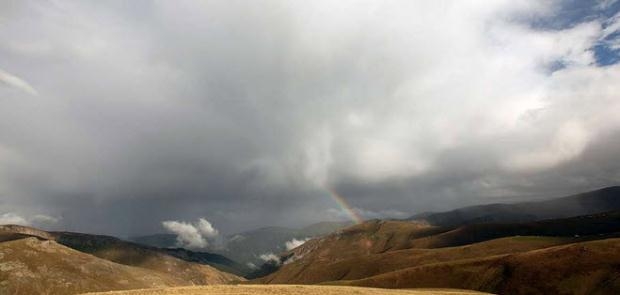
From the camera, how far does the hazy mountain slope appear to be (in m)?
155

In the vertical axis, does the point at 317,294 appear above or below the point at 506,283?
above

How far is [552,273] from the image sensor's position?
17000cm

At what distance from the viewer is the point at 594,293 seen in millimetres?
148500

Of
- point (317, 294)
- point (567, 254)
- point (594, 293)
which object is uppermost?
point (317, 294)

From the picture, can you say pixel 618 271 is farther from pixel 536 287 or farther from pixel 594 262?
pixel 536 287

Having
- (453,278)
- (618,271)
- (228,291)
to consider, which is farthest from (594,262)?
(228,291)

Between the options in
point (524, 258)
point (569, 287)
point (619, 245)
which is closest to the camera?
point (569, 287)

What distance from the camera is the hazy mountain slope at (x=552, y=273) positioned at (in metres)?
155

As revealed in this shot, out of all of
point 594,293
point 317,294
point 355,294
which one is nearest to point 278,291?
point 317,294

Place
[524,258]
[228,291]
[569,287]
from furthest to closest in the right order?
[524,258] < [569,287] < [228,291]

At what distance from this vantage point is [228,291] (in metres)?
59.2

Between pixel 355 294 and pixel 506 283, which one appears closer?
pixel 355 294

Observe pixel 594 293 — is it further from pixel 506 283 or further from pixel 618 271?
pixel 506 283

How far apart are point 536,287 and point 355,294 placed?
454 feet
